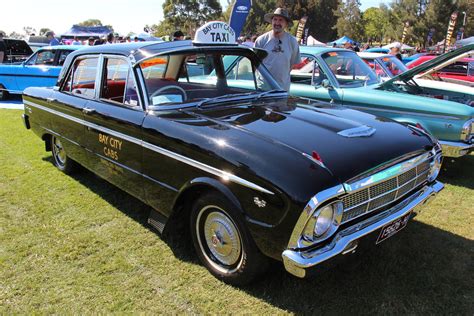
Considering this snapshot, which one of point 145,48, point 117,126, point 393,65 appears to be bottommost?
point 117,126

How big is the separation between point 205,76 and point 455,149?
318 cm

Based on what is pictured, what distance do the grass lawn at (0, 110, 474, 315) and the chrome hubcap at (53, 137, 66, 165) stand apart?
3.15ft

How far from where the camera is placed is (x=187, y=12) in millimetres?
78500

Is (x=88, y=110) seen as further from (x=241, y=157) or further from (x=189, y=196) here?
(x=241, y=157)

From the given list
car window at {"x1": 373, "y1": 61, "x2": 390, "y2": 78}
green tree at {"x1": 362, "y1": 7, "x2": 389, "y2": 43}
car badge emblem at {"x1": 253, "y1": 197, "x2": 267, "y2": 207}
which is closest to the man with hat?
car badge emblem at {"x1": 253, "y1": 197, "x2": 267, "y2": 207}

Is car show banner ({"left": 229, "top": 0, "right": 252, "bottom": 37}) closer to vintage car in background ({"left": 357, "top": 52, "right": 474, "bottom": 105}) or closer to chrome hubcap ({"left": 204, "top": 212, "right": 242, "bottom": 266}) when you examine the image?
vintage car in background ({"left": 357, "top": 52, "right": 474, "bottom": 105})

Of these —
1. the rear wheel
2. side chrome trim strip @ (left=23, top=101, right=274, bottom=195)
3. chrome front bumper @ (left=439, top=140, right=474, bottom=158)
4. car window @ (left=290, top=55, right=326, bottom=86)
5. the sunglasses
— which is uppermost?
the sunglasses

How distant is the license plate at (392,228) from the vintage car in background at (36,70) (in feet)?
30.4

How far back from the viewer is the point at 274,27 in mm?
5324

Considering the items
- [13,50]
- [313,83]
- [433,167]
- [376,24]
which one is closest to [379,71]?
[313,83]

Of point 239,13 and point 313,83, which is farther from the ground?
point 239,13

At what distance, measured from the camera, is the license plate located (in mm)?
Answer: 2666

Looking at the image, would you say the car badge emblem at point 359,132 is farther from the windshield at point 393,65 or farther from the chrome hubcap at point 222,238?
the windshield at point 393,65

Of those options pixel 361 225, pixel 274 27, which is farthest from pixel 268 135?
pixel 274 27
